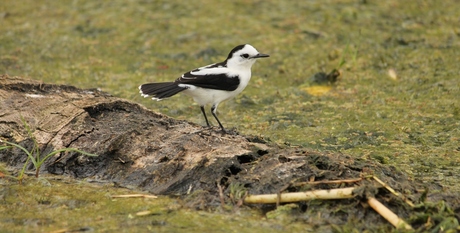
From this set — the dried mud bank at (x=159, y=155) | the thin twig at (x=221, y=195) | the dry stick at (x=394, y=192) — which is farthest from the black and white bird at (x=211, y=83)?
the dry stick at (x=394, y=192)

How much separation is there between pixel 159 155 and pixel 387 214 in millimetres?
1762

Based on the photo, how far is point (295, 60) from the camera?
865 cm

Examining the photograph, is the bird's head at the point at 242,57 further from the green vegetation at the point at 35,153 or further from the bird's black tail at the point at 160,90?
the green vegetation at the point at 35,153

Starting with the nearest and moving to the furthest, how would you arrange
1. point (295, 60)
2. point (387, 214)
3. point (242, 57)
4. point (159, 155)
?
point (387, 214)
point (159, 155)
point (242, 57)
point (295, 60)

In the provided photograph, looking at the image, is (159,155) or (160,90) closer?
(159,155)

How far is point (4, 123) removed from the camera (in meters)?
5.41

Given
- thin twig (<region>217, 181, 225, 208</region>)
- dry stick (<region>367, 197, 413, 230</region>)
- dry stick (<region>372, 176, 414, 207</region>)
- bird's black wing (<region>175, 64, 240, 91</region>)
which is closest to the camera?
dry stick (<region>367, 197, 413, 230</region>)

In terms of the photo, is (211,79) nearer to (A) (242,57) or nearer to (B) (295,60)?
(A) (242,57)

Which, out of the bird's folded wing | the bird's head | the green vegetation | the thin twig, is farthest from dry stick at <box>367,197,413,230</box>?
the bird's head

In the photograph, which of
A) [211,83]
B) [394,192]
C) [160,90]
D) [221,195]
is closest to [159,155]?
[221,195]

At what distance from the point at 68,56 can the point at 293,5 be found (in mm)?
3524

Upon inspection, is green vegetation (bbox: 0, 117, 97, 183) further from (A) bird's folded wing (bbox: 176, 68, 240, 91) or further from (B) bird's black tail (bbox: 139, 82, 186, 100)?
(A) bird's folded wing (bbox: 176, 68, 240, 91)

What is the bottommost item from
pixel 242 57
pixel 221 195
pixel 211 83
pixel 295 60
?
pixel 295 60

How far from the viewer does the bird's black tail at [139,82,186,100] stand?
232 inches
